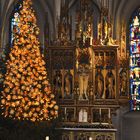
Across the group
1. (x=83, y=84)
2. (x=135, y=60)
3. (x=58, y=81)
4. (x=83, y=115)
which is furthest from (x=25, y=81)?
(x=135, y=60)

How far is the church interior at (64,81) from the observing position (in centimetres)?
930

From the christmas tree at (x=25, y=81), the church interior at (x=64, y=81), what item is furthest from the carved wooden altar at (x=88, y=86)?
the christmas tree at (x=25, y=81)

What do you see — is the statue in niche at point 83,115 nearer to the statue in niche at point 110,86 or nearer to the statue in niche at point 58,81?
the statue in niche at point 110,86

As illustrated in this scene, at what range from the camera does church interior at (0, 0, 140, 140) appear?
9297mm

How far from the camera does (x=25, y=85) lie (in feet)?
30.2

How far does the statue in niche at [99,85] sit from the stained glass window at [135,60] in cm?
480

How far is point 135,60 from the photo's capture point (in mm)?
15703

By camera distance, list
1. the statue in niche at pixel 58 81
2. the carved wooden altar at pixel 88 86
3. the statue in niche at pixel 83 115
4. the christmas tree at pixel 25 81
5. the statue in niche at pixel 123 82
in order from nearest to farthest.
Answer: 1. the christmas tree at pixel 25 81
2. the carved wooden altar at pixel 88 86
3. the statue in niche at pixel 83 115
4. the statue in niche at pixel 58 81
5. the statue in niche at pixel 123 82

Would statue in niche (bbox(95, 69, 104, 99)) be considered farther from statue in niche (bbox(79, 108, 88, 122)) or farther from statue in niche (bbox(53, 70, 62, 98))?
statue in niche (bbox(53, 70, 62, 98))

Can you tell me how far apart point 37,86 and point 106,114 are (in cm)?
283

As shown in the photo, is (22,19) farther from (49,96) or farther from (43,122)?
(43,122)

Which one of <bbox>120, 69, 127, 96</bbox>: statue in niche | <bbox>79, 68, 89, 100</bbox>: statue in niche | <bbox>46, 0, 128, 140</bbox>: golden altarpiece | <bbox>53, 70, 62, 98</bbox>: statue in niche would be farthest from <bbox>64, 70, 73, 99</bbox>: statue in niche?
<bbox>120, 69, 127, 96</bbox>: statue in niche

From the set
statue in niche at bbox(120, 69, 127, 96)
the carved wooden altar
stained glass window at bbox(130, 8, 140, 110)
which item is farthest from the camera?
stained glass window at bbox(130, 8, 140, 110)

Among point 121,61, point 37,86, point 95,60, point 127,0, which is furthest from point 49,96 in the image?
point 127,0
